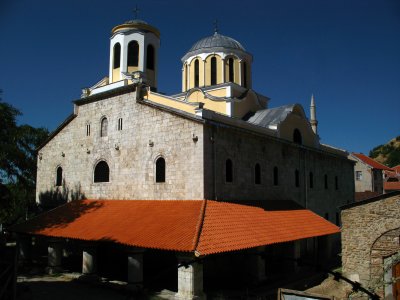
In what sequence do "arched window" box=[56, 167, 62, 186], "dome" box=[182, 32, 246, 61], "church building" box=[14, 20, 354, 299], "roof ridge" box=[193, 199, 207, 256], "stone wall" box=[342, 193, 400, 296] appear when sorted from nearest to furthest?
"roof ridge" box=[193, 199, 207, 256] → "stone wall" box=[342, 193, 400, 296] → "church building" box=[14, 20, 354, 299] → "arched window" box=[56, 167, 62, 186] → "dome" box=[182, 32, 246, 61]

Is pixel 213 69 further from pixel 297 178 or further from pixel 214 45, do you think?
pixel 297 178

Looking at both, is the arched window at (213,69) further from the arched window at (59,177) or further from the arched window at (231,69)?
the arched window at (59,177)

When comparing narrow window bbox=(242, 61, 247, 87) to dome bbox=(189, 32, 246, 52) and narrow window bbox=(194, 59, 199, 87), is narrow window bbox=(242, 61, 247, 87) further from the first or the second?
narrow window bbox=(194, 59, 199, 87)

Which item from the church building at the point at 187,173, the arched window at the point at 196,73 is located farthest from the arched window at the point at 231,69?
Result: the arched window at the point at 196,73

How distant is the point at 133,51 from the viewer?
1967 cm

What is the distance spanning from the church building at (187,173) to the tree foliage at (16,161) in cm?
203

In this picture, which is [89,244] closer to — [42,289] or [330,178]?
[42,289]

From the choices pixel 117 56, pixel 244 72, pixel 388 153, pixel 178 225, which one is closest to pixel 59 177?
pixel 117 56

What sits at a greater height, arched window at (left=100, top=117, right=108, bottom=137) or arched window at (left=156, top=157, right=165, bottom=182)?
arched window at (left=100, top=117, right=108, bottom=137)

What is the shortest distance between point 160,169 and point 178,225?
3.62 m

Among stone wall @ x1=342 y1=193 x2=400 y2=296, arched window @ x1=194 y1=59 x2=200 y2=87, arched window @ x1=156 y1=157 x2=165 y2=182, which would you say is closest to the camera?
stone wall @ x1=342 y1=193 x2=400 y2=296

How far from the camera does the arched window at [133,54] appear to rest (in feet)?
64.2

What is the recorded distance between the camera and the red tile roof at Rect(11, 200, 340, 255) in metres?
12.1

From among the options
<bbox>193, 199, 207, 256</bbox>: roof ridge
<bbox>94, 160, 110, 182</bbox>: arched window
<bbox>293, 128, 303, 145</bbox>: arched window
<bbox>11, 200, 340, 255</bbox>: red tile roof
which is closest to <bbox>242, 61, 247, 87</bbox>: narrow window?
<bbox>293, 128, 303, 145</bbox>: arched window
